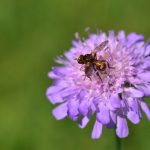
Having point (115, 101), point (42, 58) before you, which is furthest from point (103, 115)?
point (42, 58)

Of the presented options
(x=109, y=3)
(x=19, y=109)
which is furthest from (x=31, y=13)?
(x=19, y=109)

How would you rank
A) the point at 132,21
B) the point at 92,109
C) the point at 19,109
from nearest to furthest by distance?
the point at 92,109 → the point at 19,109 → the point at 132,21

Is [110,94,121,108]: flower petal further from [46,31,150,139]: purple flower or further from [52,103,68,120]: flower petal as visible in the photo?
[52,103,68,120]: flower petal

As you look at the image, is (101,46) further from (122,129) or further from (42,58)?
(42,58)

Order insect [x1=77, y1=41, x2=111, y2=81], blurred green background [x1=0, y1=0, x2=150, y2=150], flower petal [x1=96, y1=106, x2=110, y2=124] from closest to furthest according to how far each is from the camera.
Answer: flower petal [x1=96, y1=106, x2=110, y2=124], insect [x1=77, y1=41, x2=111, y2=81], blurred green background [x1=0, y1=0, x2=150, y2=150]

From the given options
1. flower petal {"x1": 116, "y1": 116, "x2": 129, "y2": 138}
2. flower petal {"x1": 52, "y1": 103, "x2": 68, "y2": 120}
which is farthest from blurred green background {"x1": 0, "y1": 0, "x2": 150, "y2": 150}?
flower petal {"x1": 116, "y1": 116, "x2": 129, "y2": 138}

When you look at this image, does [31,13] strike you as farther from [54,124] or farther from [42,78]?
[54,124]
